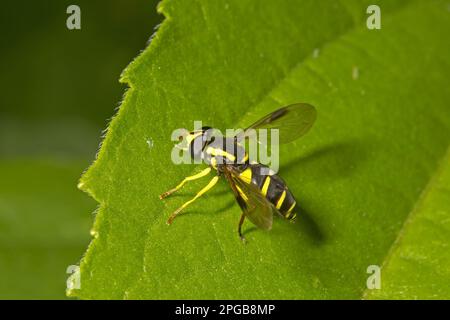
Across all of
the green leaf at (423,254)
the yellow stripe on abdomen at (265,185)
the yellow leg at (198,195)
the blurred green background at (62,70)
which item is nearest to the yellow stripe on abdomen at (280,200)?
the yellow stripe on abdomen at (265,185)

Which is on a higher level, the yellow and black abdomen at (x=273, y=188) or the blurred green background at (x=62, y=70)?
the blurred green background at (x=62, y=70)

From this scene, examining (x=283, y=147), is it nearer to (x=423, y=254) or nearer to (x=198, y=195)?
(x=198, y=195)

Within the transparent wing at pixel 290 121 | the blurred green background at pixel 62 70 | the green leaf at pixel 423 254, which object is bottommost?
the green leaf at pixel 423 254

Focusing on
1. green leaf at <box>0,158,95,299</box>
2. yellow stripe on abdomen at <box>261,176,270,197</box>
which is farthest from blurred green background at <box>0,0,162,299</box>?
yellow stripe on abdomen at <box>261,176,270,197</box>

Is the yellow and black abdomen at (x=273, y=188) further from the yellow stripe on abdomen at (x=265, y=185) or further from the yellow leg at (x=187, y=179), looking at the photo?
the yellow leg at (x=187, y=179)

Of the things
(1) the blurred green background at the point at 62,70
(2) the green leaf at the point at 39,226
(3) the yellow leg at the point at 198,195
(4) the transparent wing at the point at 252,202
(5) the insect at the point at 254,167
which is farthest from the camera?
(1) the blurred green background at the point at 62,70

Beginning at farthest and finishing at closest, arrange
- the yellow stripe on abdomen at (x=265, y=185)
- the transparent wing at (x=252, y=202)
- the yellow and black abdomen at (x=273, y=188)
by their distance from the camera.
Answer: the yellow stripe on abdomen at (x=265, y=185), the yellow and black abdomen at (x=273, y=188), the transparent wing at (x=252, y=202)

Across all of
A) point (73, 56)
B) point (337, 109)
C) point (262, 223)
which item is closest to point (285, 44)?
point (337, 109)

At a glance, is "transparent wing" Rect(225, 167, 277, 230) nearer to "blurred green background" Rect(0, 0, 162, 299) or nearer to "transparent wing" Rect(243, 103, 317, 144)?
"transparent wing" Rect(243, 103, 317, 144)
